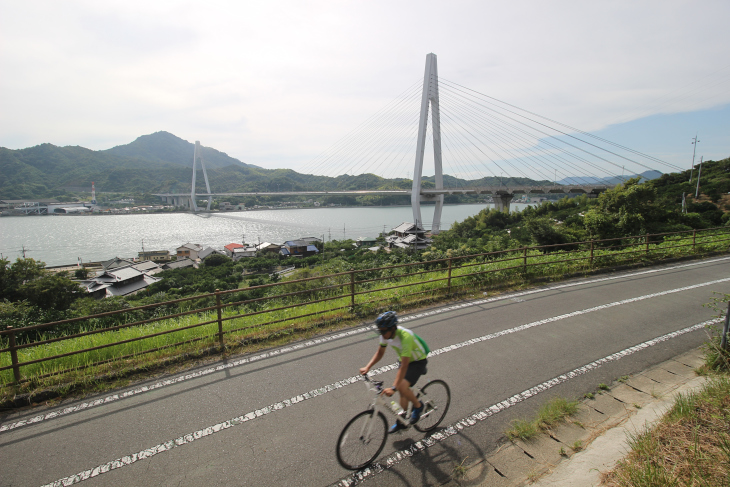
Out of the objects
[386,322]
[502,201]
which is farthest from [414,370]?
[502,201]

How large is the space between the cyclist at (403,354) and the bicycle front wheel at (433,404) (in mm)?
206

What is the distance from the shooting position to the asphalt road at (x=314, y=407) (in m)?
2.57

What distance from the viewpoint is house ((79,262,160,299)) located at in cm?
2859

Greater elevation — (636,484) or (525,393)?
(636,484)

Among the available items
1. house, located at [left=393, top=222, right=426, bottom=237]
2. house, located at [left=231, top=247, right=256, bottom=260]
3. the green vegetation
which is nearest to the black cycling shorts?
the green vegetation

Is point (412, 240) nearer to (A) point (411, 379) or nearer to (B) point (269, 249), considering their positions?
(B) point (269, 249)

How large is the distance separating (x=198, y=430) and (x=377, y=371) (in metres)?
1.83

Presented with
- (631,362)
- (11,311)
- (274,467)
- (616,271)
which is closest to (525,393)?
(631,362)

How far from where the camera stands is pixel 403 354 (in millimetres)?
2578

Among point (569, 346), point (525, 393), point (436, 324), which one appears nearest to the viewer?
point (525, 393)

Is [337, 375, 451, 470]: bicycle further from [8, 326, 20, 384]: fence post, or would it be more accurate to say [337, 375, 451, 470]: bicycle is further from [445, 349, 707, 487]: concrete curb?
[8, 326, 20, 384]: fence post

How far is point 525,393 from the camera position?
11.3 feet

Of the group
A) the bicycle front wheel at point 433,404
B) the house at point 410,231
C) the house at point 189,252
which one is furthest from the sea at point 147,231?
the bicycle front wheel at point 433,404

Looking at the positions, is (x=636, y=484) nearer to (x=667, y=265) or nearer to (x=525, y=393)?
(x=525, y=393)
